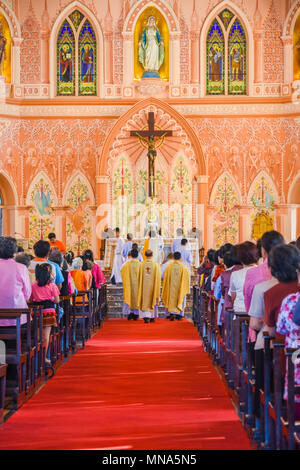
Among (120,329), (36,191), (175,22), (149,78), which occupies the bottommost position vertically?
(120,329)

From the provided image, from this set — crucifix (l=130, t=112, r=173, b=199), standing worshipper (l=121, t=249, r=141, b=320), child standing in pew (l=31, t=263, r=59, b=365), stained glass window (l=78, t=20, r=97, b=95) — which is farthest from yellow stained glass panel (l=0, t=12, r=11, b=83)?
child standing in pew (l=31, t=263, r=59, b=365)

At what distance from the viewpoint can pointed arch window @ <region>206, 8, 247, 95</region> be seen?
78.8 ft

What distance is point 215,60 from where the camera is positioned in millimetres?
24156

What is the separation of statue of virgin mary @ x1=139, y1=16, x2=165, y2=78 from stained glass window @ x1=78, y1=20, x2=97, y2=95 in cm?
159

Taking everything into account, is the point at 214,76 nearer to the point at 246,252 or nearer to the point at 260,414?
the point at 246,252

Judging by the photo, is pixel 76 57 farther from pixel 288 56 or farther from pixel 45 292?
pixel 45 292

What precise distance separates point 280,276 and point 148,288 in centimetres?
1175

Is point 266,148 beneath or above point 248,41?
beneath

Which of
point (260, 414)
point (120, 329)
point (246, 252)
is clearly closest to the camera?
point (260, 414)

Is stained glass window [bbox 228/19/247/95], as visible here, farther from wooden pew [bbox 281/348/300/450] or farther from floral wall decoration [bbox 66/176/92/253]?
wooden pew [bbox 281/348/300/450]

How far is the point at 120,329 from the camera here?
50.0ft

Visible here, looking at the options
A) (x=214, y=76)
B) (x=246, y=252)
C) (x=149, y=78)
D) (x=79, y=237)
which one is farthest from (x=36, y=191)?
(x=246, y=252)

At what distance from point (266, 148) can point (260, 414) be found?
17968 mm

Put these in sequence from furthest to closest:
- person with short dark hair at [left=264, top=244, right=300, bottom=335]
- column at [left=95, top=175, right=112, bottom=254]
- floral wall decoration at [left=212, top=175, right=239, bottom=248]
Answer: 1. floral wall decoration at [left=212, top=175, right=239, bottom=248]
2. column at [left=95, top=175, right=112, bottom=254]
3. person with short dark hair at [left=264, top=244, right=300, bottom=335]
